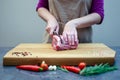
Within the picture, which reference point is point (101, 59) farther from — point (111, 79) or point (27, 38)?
point (27, 38)

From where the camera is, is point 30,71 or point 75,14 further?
point 75,14

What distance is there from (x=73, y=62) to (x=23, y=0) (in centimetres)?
124

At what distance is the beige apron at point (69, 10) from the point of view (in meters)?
0.99

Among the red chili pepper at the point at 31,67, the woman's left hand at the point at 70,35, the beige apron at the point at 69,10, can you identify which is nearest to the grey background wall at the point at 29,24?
the beige apron at the point at 69,10

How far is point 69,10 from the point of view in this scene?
99 cm

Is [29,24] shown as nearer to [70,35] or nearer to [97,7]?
[97,7]

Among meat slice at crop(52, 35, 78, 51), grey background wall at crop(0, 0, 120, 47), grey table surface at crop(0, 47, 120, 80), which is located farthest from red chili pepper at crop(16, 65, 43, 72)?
grey background wall at crop(0, 0, 120, 47)

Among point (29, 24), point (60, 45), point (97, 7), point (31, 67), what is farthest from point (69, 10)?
point (29, 24)

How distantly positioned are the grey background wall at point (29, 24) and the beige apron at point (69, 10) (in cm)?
81

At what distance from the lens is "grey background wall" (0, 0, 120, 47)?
72.1 inches

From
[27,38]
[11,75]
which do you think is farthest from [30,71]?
[27,38]

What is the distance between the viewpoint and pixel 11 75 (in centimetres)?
59

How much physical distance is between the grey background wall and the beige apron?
81 cm

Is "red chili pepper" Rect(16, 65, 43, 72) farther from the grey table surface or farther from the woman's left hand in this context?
the woman's left hand
